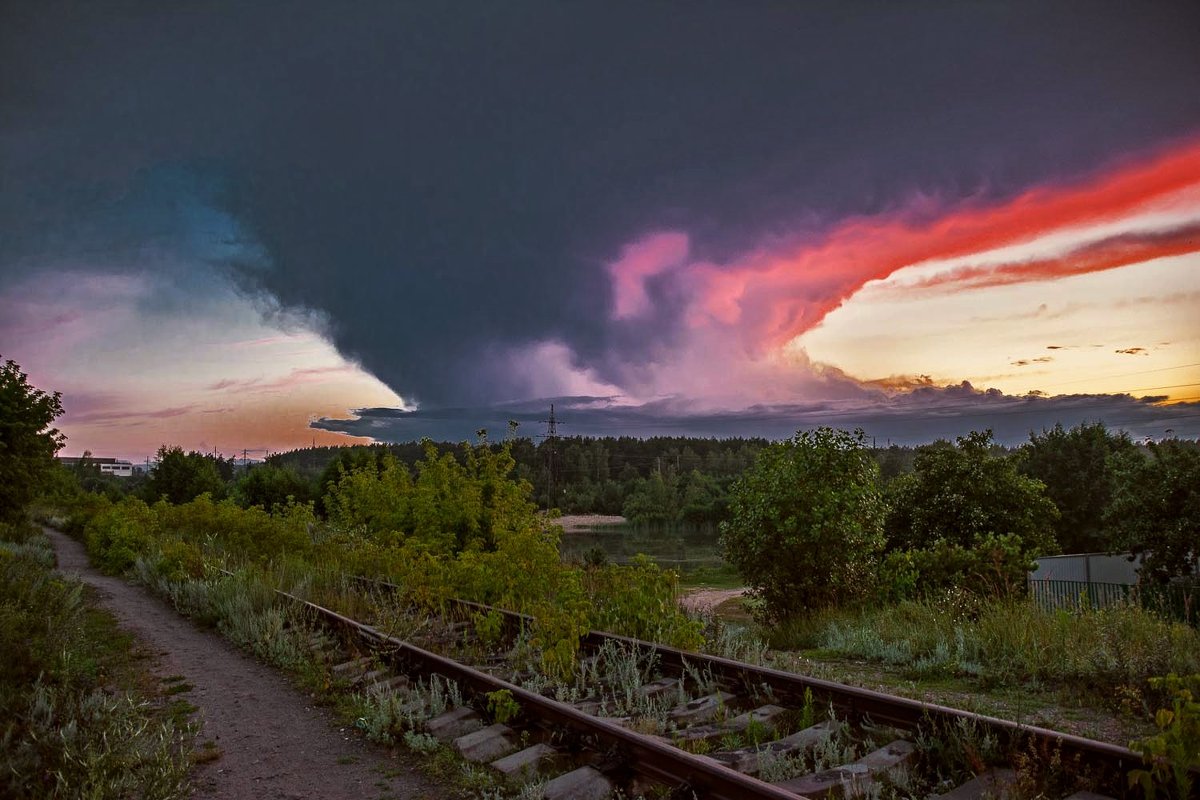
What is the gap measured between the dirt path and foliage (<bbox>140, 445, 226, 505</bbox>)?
58.1 m

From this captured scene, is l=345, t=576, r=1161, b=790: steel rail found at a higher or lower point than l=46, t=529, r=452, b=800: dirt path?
higher

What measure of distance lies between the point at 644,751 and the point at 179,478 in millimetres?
67592

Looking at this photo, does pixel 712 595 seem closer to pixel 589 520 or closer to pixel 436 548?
pixel 436 548

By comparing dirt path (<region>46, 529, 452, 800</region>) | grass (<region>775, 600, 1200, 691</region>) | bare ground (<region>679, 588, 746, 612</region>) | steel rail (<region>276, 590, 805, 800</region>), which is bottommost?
bare ground (<region>679, 588, 746, 612</region>)

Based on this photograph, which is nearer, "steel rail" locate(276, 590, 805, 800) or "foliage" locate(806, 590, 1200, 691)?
"steel rail" locate(276, 590, 805, 800)

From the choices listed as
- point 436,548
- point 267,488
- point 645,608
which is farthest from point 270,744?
point 267,488

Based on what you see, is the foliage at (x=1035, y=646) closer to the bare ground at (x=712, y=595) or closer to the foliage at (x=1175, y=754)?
the foliage at (x=1175, y=754)

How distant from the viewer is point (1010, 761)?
183 inches

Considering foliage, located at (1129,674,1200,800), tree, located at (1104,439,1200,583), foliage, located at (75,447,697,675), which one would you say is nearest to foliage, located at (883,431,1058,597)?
tree, located at (1104,439,1200,583)

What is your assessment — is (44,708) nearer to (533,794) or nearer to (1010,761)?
(533,794)

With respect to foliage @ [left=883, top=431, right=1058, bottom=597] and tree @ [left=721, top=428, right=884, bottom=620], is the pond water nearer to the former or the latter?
foliage @ [left=883, top=431, right=1058, bottom=597]

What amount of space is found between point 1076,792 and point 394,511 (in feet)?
50.9

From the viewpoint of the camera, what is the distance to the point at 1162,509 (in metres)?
21.5

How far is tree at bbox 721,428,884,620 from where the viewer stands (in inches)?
556
